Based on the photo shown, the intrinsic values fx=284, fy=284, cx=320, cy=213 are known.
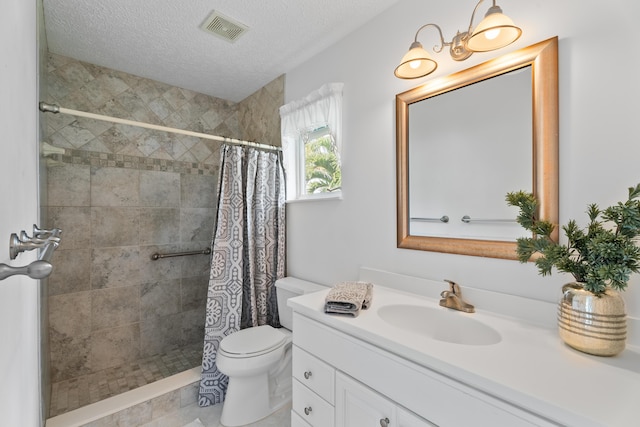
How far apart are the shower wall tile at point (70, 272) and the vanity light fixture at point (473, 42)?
8.04 ft

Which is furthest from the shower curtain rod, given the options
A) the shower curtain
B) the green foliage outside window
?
the green foliage outside window

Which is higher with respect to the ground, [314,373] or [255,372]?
[314,373]

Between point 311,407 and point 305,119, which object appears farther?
point 305,119

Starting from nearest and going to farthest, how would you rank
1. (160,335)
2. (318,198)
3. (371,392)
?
(371,392)
(318,198)
(160,335)

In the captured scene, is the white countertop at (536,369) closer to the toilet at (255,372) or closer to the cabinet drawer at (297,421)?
the cabinet drawer at (297,421)

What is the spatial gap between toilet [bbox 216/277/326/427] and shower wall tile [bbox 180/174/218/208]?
131cm

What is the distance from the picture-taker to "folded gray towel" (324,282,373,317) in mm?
1152

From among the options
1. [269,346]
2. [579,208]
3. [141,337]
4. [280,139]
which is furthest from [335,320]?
[141,337]

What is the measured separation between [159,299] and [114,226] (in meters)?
0.70

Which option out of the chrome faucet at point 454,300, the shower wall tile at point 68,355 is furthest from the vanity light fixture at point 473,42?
the shower wall tile at point 68,355

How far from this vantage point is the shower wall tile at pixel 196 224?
2.55m

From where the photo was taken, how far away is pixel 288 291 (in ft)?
6.64

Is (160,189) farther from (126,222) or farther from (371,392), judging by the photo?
(371,392)

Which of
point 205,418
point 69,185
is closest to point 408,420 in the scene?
point 205,418
